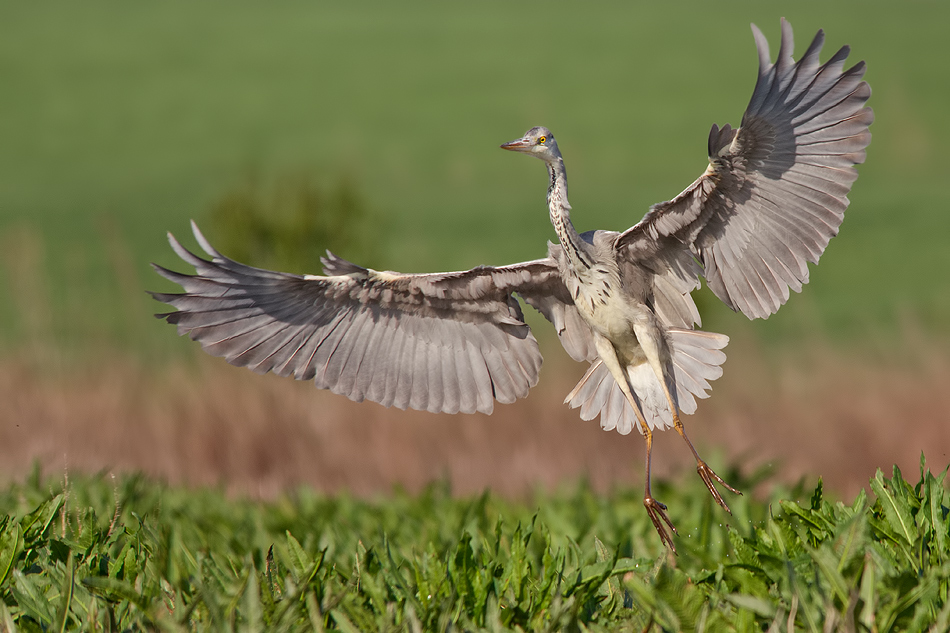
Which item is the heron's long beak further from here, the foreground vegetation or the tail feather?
the foreground vegetation

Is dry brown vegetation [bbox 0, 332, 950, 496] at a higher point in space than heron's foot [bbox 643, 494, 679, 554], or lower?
lower

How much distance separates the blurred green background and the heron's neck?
14.7 metres

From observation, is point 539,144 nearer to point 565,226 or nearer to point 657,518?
point 565,226

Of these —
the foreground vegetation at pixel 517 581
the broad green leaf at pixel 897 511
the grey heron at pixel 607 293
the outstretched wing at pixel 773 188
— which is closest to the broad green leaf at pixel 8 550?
the foreground vegetation at pixel 517 581

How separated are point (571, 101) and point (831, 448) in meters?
28.3

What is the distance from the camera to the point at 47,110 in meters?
33.8

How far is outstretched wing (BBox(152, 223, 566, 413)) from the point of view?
13.1ft

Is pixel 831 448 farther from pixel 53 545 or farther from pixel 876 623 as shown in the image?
pixel 53 545

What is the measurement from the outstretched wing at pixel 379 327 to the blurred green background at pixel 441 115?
14433 mm

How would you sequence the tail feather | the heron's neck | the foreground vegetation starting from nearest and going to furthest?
1. the foreground vegetation
2. the heron's neck
3. the tail feather

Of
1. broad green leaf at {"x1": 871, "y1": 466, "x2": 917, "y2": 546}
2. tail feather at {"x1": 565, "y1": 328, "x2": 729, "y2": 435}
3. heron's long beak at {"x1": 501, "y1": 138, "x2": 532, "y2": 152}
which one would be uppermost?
heron's long beak at {"x1": 501, "y1": 138, "x2": 532, "y2": 152}

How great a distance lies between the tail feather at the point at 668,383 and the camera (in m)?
4.10

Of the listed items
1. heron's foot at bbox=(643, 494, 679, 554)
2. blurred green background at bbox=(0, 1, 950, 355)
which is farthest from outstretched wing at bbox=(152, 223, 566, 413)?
blurred green background at bbox=(0, 1, 950, 355)

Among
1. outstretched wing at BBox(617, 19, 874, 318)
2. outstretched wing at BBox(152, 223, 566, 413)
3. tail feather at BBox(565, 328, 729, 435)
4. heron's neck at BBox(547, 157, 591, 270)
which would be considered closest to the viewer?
outstretched wing at BBox(617, 19, 874, 318)
